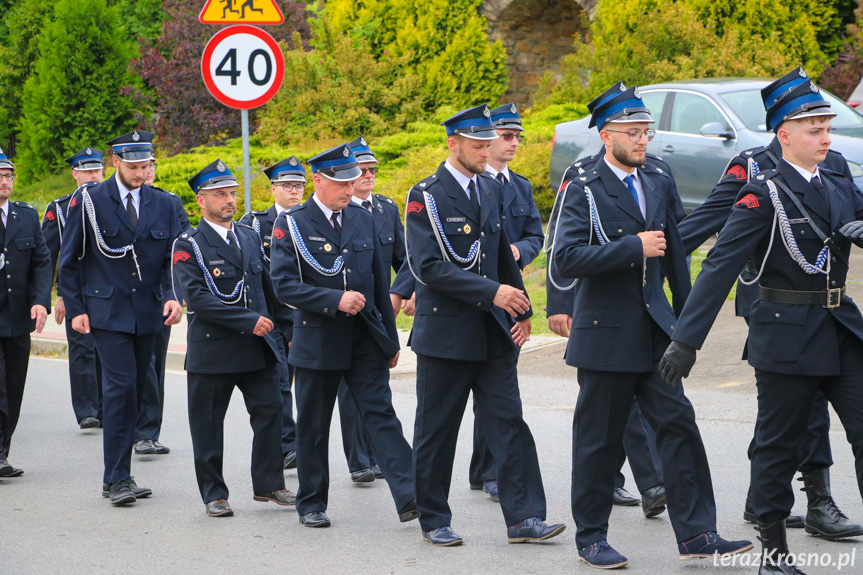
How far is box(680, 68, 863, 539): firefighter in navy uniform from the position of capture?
572 cm

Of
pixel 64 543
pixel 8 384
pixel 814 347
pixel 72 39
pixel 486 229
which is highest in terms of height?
pixel 72 39

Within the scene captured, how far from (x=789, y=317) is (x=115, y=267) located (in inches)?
169

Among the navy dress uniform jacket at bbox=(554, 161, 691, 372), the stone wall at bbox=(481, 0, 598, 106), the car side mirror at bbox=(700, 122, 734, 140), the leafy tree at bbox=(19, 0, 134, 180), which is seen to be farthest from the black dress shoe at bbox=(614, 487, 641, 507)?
the leafy tree at bbox=(19, 0, 134, 180)

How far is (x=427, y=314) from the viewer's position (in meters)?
6.04

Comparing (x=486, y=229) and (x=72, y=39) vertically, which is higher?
(x=72, y=39)

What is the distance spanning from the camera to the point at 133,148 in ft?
24.4

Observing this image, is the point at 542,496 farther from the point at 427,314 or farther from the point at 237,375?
the point at 237,375

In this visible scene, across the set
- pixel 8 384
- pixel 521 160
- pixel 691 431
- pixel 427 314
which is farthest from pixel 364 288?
pixel 521 160

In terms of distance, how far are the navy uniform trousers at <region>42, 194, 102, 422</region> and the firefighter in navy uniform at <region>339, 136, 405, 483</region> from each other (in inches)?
104

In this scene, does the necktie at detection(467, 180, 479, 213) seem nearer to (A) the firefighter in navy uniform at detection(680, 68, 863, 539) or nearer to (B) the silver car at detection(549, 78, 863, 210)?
(A) the firefighter in navy uniform at detection(680, 68, 863, 539)

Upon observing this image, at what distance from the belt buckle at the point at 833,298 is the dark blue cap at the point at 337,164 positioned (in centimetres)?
260

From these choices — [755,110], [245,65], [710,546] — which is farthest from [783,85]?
[755,110]

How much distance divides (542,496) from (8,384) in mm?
4123

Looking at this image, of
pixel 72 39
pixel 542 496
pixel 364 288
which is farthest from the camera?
pixel 72 39
